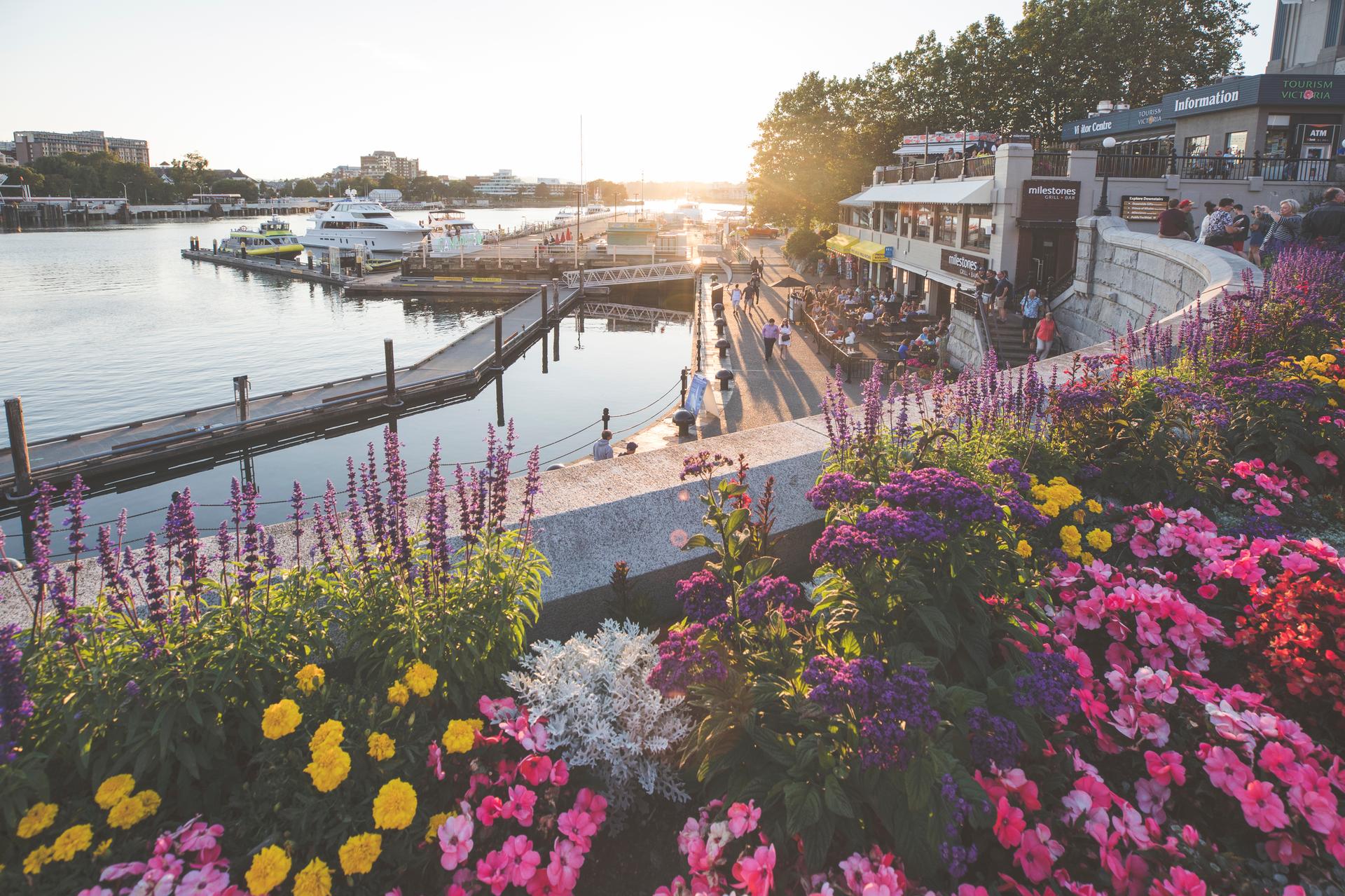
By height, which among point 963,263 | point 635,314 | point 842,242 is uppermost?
point 842,242

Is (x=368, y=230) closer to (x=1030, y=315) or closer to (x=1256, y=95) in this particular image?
(x=1030, y=315)

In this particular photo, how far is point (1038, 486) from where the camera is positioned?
4320 mm

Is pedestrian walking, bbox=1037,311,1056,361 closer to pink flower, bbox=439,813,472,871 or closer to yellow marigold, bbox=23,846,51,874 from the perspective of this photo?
pink flower, bbox=439,813,472,871

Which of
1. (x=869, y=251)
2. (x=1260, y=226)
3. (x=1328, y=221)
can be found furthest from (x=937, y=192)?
(x=1328, y=221)

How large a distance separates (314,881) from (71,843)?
78cm

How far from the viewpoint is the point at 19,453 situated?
19219 mm

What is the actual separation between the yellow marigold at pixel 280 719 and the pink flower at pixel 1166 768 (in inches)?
120

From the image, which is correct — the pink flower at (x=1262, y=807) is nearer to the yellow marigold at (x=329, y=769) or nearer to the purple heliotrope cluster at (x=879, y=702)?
the purple heliotrope cluster at (x=879, y=702)

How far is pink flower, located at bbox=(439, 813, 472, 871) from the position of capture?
2.66 m

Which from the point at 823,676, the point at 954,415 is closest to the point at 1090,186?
the point at 954,415

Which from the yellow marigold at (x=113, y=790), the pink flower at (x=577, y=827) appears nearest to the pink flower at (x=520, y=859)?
the pink flower at (x=577, y=827)

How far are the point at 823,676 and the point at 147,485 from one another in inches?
977

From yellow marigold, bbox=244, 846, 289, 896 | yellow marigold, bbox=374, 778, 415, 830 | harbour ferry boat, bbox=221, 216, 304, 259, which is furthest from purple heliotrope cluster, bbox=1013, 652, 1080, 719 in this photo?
harbour ferry boat, bbox=221, 216, 304, 259

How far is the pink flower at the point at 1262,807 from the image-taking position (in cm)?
268
